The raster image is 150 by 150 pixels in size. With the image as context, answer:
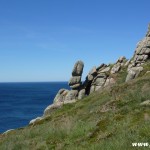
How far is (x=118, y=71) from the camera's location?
190 ft

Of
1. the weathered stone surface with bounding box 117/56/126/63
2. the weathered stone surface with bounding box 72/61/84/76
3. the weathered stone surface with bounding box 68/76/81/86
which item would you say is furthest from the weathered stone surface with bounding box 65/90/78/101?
the weathered stone surface with bounding box 117/56/126/63

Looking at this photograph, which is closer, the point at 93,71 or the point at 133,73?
the point at 133,73

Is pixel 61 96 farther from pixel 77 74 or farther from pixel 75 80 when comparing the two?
pixel 77 74

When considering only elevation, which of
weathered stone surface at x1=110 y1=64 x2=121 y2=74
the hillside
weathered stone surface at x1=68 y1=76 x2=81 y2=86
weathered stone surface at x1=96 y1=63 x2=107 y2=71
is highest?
weathered stone surface at x1=96 y1=63 x2=107 y2=71

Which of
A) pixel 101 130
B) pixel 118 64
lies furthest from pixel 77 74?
pixel 101 130

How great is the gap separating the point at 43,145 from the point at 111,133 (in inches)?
170

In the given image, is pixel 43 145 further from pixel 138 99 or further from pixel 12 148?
pixel 138 99

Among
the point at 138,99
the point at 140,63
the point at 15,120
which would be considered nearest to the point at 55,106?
the point at 140,63

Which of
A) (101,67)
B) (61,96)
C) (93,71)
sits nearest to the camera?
(93,71)

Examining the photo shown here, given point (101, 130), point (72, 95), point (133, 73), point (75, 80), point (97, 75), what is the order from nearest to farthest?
point (101, 130)
point (133, 73)
point (72, 95)
point (97, 75)
point (75, 80)

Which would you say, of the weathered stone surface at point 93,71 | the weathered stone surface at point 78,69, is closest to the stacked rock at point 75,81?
the weathered stone surface at point 78,69

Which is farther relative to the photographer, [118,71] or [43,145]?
[118,71]

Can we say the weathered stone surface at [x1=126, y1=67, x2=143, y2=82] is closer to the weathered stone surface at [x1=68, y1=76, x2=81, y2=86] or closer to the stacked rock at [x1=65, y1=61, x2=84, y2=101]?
the stacked rock at [x1=65, y1=61, x2=84, y2=101]

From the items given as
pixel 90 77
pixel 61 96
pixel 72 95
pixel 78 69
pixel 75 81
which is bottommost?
pixel 72 95
